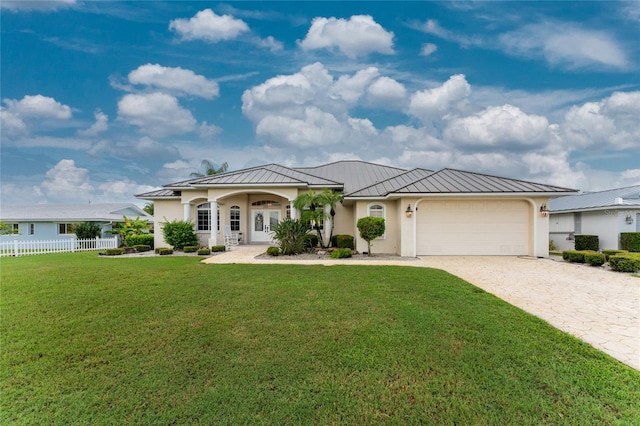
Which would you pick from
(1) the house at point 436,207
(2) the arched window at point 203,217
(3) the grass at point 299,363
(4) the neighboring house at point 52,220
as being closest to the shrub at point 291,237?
(1) the house at point 436,207

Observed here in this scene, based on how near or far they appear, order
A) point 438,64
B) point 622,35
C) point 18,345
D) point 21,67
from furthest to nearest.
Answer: point 438,64 < point 21,67 < point 622,35 < point 18,345

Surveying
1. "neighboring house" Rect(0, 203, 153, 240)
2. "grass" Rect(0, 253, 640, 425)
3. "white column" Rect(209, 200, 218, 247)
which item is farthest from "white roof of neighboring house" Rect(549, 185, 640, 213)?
"neighboring house" Rect(0, 203, 153, 240)

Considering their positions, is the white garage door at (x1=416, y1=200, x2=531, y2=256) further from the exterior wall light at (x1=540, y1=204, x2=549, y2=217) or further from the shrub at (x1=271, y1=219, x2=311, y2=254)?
the shrub at (x1=271, y1=219, x2=311, y2=254)

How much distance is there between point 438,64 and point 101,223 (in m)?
29.8

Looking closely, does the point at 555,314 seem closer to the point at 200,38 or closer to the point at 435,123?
the point at 435,123

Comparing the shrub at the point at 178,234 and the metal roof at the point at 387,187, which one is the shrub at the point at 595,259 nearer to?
the metal roof at the point at 387,187

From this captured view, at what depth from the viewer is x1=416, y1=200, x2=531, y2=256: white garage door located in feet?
44.1

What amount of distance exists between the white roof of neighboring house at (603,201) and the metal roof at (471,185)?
579 centimetres

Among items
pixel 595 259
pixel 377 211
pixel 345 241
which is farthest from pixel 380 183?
pixel 595 259

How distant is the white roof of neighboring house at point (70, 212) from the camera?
996 inches

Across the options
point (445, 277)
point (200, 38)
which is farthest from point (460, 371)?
point (200, 38)

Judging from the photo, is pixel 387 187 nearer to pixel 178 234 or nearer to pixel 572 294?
pixel 572 294

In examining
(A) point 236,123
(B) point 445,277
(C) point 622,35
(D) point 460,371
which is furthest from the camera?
(A) point 236,123

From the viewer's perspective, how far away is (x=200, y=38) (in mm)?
12766
